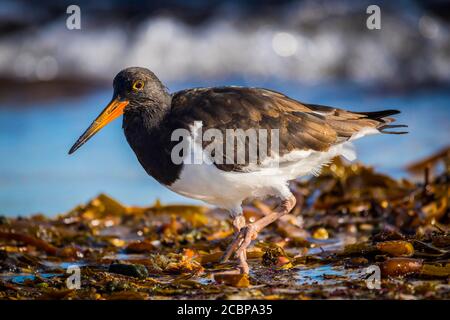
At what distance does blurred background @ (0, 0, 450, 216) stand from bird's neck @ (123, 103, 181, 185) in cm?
637

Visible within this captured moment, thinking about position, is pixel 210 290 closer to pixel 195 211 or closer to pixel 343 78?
pixel 195 211

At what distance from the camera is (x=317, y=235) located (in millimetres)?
5871

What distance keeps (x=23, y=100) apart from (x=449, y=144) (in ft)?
21.6

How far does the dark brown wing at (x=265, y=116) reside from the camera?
485 cm

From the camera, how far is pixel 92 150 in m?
9.73

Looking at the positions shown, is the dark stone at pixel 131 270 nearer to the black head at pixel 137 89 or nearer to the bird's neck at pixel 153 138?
the bird's neck at pixel 153 138

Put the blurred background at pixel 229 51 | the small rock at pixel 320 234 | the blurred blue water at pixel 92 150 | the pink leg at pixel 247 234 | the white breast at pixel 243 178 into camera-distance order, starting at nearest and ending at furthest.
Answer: the white breast at pixel 243 178 < the pink leg at pixel 247 234 < the small rock at pixel 320 234 < the blurred blue water at pixel 92 150 < the blurred background at pixel 229 51

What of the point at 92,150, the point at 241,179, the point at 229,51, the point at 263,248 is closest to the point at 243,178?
the point at 241,179

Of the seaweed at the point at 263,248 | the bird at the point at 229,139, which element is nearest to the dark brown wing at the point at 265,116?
the bird at the point at 229,139

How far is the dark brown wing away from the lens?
4852 millimetres

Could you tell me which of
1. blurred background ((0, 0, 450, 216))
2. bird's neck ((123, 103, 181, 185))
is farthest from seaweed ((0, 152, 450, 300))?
blurred background ((0, 0, 450, 216))

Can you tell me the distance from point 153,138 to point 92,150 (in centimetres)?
499

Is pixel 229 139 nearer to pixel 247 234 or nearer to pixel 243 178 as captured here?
pixel 243 178
